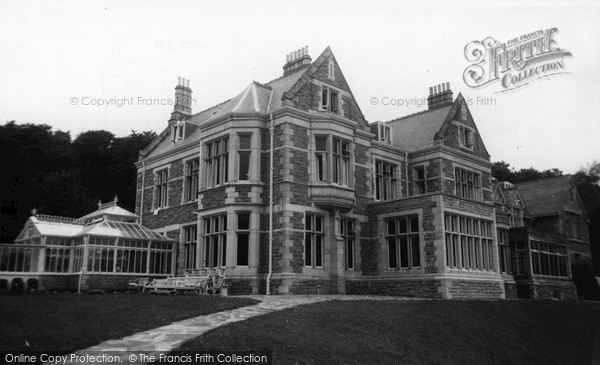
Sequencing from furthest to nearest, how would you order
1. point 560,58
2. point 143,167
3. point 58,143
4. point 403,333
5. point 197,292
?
point 58,143 < point 143,167 < point 197,292 < point 560,58 < point 403,333

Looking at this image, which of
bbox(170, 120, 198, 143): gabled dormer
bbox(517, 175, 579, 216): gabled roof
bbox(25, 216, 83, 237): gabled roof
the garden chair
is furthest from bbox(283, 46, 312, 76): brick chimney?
bbox(517, 175, 579, 216): gabled roof

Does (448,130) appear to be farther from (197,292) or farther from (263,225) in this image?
(197,292)

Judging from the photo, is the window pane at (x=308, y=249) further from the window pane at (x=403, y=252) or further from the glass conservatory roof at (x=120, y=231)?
the glass conservatory roof at (x=120, y=231)

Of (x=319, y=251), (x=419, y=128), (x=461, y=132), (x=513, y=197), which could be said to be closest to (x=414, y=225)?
(x=319, y=251)

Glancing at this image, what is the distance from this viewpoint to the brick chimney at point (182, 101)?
116 feet

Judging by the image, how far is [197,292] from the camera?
20.6 metres

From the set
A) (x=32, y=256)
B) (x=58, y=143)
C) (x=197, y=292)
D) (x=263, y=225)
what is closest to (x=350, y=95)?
(x=263, y=225)

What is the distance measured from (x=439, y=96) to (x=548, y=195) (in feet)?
61.2

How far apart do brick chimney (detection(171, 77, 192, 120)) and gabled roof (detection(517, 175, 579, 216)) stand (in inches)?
1192

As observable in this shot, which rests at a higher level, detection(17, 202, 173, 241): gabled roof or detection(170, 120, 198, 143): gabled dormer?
A: detection(170, 120, 198, 143): gabled dormer

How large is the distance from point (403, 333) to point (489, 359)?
2.67 meters

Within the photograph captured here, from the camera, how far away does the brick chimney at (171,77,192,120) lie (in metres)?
35.2

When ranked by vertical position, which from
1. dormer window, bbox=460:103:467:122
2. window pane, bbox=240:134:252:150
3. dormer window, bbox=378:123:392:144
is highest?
dormer window, bbox=460:103:467:122

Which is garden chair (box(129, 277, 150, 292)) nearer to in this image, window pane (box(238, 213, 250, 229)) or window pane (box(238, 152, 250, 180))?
window pane (box(238, 213, 250, 229))
